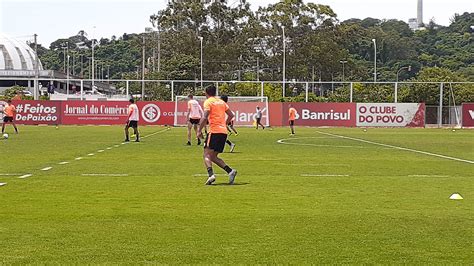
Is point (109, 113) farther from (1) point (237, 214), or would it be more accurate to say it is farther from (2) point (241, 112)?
(1) point (237, 214)

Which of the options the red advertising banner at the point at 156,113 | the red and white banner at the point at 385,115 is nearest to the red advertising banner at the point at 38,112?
the red advertising banner at the point at 156,113

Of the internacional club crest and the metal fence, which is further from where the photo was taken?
the metal fence

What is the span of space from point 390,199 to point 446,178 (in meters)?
4.56

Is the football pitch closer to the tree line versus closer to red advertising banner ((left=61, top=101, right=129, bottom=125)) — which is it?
red advertising banner ((left=61, top=101, right=129, bottom=125))

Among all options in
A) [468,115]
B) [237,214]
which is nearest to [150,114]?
[468,115]

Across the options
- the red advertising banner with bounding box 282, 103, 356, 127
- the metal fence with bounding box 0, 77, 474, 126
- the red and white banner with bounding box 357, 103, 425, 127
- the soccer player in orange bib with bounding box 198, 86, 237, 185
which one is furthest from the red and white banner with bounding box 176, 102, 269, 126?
the soccer player in orange bib with bounding box 198, 86, 237, 185

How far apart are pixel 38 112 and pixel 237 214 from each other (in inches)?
2196

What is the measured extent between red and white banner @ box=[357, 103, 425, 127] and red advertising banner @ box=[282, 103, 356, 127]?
2.51ft

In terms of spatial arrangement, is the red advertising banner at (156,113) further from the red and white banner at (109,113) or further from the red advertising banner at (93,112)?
the red advertising banner at (93,112)

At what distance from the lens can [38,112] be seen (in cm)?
6450

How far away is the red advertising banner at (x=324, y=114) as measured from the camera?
6556cm

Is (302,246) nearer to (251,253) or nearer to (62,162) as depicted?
(251,253)

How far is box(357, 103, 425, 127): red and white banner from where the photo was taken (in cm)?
6612

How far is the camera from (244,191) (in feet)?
47.0
